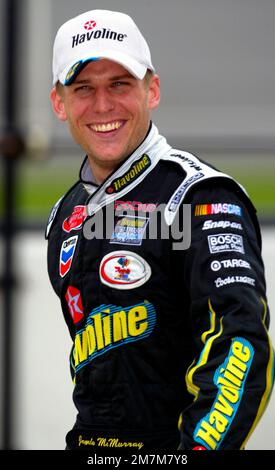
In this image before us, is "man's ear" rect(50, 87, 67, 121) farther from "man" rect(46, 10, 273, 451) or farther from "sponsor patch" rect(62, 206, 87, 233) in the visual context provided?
"sponsor patch" rect(62, 206, 87, 233)

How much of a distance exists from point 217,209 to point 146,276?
218mm

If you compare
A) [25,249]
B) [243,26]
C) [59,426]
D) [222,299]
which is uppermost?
[243,26]

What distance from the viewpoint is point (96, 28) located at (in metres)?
2.21

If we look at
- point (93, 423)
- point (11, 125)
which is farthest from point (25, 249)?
point (11, 125)

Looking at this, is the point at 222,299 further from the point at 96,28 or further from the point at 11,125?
the point at 96,28

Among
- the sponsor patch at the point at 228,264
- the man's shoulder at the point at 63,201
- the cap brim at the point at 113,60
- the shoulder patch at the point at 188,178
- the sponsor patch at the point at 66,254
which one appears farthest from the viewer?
the man's shoulder at the point at 63,201

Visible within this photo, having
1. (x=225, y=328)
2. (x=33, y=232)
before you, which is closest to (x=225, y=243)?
(x=225, y=328)

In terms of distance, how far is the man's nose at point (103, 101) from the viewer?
2.20 meters

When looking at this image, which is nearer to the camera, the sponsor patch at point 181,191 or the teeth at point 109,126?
the sponsor patch at point 181,191

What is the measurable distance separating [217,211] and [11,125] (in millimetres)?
455

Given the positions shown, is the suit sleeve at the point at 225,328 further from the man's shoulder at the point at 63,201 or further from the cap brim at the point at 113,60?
the man's shoulder at the point at 63,201

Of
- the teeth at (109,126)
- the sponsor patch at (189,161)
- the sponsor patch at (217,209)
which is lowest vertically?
the sponsor patch at (217,209)

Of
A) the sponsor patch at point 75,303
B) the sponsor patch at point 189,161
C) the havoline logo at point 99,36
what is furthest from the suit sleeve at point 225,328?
the havoline logo at point 99,36

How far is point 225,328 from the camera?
1.86 meters
